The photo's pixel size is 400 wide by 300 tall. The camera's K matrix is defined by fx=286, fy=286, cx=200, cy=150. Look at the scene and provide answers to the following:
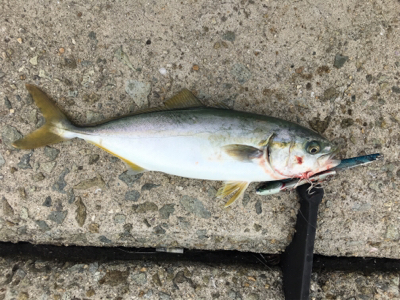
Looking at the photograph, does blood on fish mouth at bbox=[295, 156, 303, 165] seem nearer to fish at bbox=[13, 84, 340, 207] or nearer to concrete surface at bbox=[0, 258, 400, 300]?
fish at bbox=[13, 84, 340, 207]

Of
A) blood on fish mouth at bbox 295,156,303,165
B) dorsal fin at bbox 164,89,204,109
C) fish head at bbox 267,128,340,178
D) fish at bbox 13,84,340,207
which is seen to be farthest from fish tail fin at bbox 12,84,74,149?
blood on fish mouth at bbox 295,156,303,165

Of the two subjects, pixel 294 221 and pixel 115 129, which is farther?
pixel 294 221

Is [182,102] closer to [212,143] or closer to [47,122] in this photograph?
[212,143]

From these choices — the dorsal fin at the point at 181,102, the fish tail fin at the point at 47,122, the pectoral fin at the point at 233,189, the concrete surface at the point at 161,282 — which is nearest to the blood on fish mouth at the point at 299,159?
the pectoral fin at the point at 233,189

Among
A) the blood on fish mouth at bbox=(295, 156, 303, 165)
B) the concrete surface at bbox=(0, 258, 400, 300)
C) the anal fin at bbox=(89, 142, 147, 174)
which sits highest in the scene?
the blood on fish mouth at bbox=(295, 156, 303, 165)

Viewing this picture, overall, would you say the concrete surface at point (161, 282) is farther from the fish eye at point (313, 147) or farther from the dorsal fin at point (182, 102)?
the dorsal fin at point (182, 102)

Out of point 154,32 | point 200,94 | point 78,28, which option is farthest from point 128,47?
point 200,94

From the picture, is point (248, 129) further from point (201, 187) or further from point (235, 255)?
point (235, 255)
